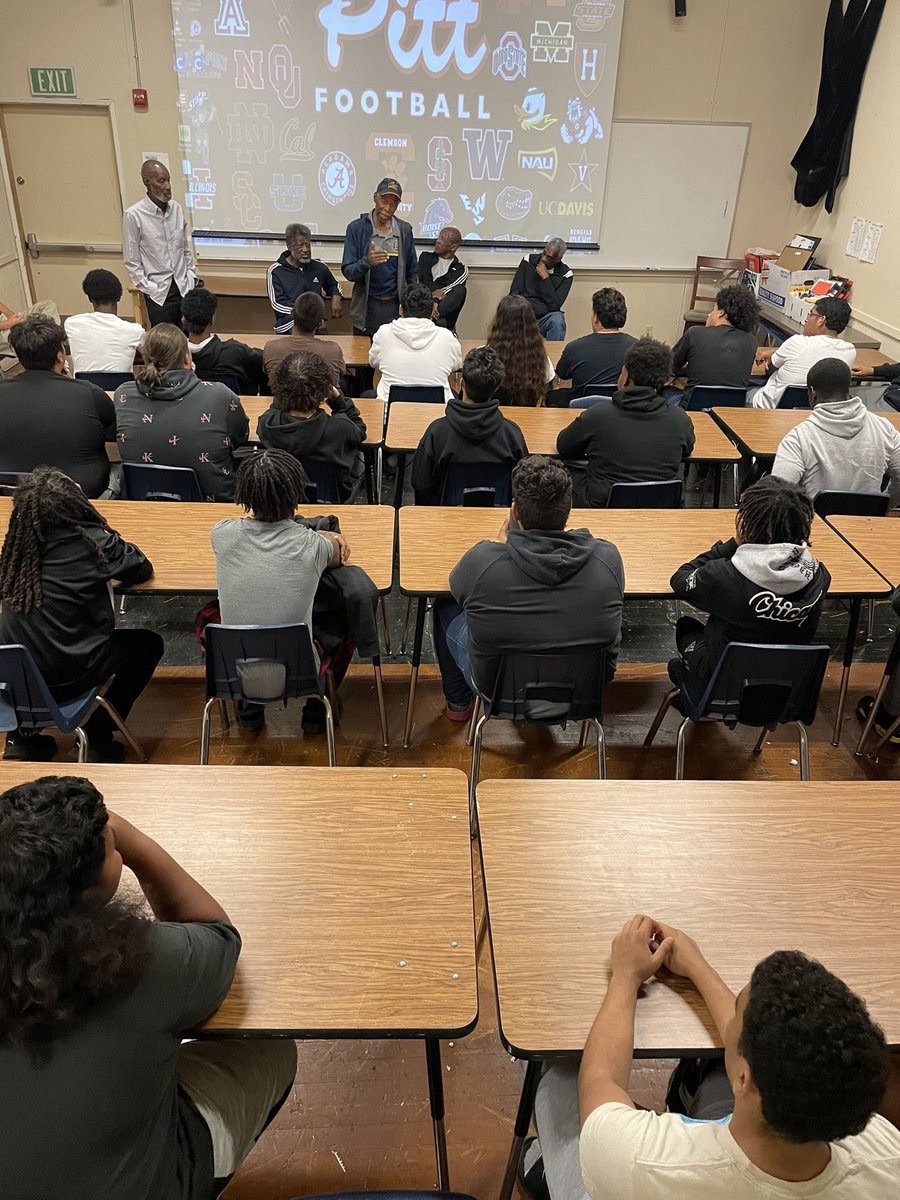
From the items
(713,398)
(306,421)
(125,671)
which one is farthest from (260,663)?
(713,398)

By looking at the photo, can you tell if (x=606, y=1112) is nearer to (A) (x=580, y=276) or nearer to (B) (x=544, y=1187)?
(B) (x=544, y=1187)

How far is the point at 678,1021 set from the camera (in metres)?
1.28

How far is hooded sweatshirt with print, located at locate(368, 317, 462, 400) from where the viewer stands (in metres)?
4.30

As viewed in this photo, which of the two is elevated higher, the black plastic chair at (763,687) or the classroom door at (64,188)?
the classroom door at (64,188)

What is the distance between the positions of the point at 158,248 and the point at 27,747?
14.3ft

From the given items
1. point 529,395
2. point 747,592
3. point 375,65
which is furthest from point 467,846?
point 375,65

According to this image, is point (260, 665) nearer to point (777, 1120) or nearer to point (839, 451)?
point (777, 1120)

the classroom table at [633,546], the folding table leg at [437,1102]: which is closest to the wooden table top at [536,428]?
the classroom table at [633,546]

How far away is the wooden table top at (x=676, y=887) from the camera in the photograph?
→ 51.1 inches

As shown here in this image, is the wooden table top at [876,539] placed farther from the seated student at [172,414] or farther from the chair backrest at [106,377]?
the chair backrest at [106,377]

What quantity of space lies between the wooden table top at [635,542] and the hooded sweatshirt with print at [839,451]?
0.44 metres

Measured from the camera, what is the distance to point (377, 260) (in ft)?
Result: 19.0

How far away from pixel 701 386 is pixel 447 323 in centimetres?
254

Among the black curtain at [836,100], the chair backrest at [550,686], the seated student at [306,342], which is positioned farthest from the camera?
the black curtain at [836,100]
